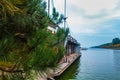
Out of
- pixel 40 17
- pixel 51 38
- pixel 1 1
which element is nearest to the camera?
pixel 1 1

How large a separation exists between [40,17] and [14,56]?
7.19 feet

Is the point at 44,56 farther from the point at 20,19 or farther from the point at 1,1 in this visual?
the point at 20,19

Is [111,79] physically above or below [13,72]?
below

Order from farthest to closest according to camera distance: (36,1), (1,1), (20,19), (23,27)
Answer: (36,1) → (23,27) → (20,19) → (1,1)

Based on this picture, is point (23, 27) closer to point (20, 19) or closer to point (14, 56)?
point (20, 19)

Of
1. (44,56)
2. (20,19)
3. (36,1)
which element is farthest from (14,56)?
(36,1)

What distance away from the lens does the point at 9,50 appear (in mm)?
2398

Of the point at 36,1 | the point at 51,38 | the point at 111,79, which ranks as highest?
the point at 36,1

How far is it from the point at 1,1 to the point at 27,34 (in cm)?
103

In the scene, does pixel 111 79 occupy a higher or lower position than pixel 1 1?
lower

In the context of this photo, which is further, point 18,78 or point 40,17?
point 40,17

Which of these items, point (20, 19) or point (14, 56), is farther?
point (20, 19)

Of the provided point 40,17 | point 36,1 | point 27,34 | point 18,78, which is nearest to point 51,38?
point 27,34

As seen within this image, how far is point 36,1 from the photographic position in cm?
386
